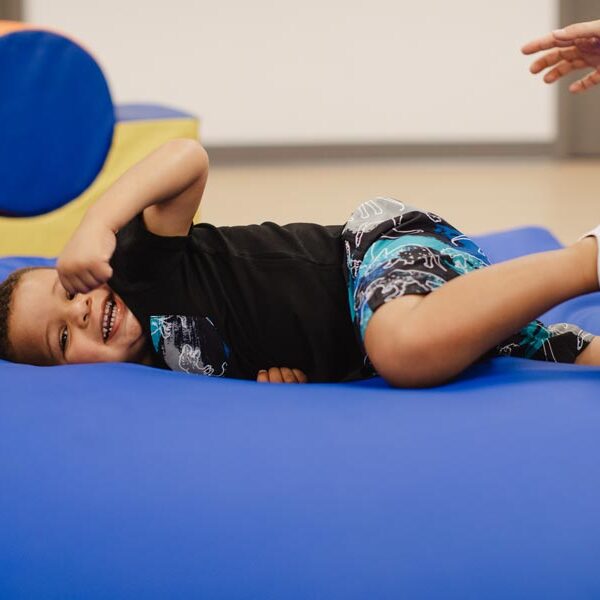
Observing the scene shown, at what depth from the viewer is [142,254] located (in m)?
1.30

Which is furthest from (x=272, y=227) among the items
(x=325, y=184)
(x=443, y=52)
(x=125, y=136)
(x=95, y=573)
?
(x=443, y=52)

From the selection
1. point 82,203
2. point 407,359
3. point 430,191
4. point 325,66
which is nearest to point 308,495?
point 407,359

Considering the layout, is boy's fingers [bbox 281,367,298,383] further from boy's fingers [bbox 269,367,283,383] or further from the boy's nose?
the boy's nose

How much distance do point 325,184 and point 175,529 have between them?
3.60m

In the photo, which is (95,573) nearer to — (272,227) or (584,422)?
(584,422)

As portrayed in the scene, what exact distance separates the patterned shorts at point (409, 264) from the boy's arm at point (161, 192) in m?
0.21

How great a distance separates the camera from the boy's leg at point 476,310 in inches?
41.5

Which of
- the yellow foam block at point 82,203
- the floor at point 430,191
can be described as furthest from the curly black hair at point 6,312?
the floor at point 430,191

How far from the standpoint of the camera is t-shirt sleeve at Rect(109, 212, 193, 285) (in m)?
1.29

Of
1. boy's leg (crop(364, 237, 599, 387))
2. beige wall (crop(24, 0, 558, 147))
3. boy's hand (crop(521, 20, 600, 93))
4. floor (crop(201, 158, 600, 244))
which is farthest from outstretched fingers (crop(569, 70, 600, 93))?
beige wall (crop(24, 0, 558, 147))

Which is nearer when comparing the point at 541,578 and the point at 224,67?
the point at 541,578

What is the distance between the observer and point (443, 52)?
4988mm

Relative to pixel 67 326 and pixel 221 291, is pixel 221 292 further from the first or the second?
pixel 67 326

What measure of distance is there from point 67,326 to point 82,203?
42.3 inches
